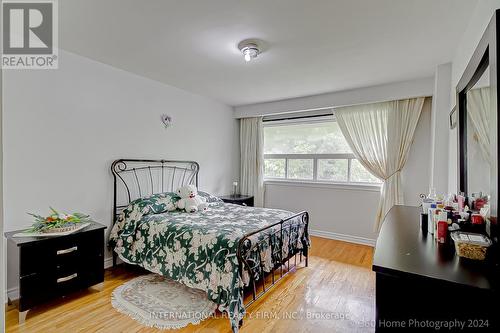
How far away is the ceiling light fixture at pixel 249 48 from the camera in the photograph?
2.29 metres

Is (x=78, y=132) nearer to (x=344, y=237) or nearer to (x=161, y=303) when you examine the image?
(x=161, y=303)

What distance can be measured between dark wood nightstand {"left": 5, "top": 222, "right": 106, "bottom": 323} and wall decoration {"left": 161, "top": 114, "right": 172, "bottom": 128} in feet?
5.47

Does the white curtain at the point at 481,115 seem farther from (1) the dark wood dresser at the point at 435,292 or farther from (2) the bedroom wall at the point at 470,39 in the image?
(1) the dark wood dresser at the point at 435,292

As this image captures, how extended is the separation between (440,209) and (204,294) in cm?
206

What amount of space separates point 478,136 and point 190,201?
9.16 feet

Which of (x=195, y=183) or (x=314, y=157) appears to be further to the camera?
(x=314, y=157)

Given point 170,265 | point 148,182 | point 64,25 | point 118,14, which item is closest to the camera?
point 118,14

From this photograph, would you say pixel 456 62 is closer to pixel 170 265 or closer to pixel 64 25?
pixel 170 265

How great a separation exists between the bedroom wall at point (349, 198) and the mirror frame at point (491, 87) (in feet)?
6.02

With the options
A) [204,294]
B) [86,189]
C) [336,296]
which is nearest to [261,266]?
[204,294]

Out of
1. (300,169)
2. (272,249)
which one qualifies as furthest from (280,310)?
(300,169)

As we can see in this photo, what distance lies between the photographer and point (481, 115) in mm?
1396

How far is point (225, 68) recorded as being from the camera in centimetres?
295
